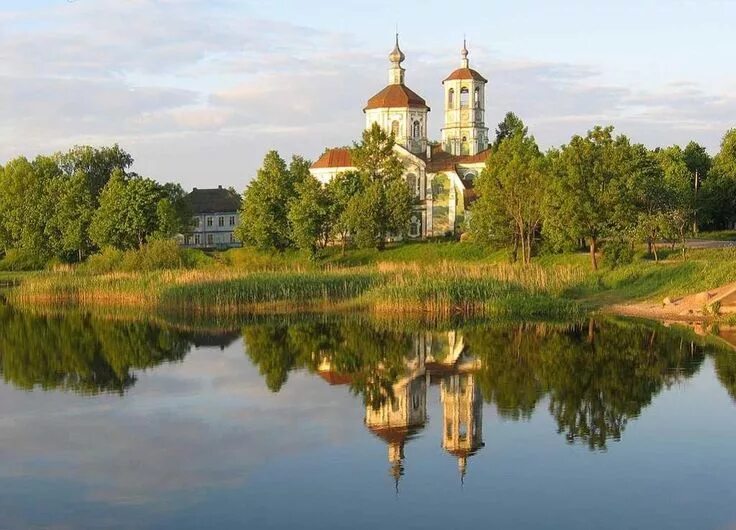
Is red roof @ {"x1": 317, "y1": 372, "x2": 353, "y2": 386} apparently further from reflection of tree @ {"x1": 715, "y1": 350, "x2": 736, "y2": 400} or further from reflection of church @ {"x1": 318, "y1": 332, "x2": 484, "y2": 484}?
reflection of tree @ {"x1": 715, "y1": 350, "x2": 736, "y2": 400}

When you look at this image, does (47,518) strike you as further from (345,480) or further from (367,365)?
(367,365)

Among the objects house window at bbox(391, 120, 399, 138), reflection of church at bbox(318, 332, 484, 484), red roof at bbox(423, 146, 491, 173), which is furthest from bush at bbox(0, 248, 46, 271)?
reflection of church at bbox(318, 332, 484, 484)

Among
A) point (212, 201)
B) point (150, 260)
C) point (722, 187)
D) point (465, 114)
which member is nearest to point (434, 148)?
point (465, 114)

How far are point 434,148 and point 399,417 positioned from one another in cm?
6199

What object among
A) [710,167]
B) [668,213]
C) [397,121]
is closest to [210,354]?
[668,213]

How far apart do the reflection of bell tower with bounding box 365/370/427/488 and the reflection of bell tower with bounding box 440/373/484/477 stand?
0.50 m

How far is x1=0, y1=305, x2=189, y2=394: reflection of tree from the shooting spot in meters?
24.6

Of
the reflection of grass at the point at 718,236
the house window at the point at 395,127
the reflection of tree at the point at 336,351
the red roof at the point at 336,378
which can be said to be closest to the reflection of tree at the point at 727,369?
the reflection of tree at the point at 336,351

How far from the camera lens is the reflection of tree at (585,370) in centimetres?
1927

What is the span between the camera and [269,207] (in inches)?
2625

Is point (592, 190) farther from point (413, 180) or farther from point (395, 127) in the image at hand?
point (395, 127)

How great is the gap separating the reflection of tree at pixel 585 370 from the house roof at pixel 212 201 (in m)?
67.1

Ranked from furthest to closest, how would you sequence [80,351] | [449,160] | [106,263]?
[449,160] → [106,263] → [80,351]

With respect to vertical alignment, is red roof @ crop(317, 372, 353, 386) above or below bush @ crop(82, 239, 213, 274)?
below
